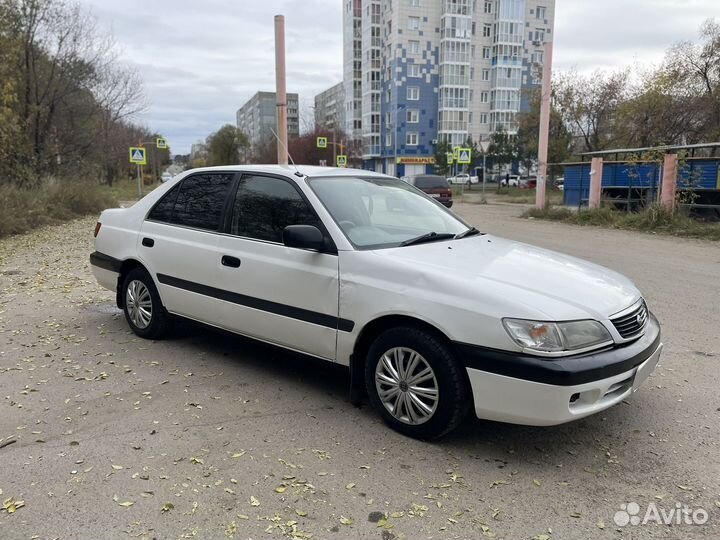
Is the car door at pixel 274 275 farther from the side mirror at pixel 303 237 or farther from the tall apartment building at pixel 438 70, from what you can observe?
the tall apartment building at pixel 438 70

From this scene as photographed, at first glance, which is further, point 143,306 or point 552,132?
point 552,132

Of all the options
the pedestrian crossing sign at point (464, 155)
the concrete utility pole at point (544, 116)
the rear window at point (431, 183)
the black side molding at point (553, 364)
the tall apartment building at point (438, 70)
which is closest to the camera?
the black side molding at point (553, 364)

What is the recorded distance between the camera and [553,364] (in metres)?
3.03

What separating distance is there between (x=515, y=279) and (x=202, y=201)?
111 inches

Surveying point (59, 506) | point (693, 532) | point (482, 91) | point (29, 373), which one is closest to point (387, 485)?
point (693, 532)

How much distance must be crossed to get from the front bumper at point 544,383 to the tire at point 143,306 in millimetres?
3146

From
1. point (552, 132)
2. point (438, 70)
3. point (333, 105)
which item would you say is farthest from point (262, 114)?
point (552, 132)

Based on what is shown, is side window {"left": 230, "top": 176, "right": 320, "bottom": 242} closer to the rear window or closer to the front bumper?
the front bumper

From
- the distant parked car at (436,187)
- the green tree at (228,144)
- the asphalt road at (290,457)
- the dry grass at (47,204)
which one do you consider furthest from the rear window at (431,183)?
the green tree at (228,144)

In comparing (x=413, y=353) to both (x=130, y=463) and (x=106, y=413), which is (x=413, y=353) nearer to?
(x=130, y=463)

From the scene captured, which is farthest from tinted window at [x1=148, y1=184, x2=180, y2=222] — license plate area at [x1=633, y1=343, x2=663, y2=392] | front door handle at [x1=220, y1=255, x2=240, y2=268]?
license plate area at [x1=633, y1=343, x2=663, y2=392]

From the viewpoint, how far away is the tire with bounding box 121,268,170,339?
5.27m

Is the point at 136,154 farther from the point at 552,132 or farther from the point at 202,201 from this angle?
the point at 552,132

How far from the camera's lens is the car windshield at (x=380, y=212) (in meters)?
4.07
